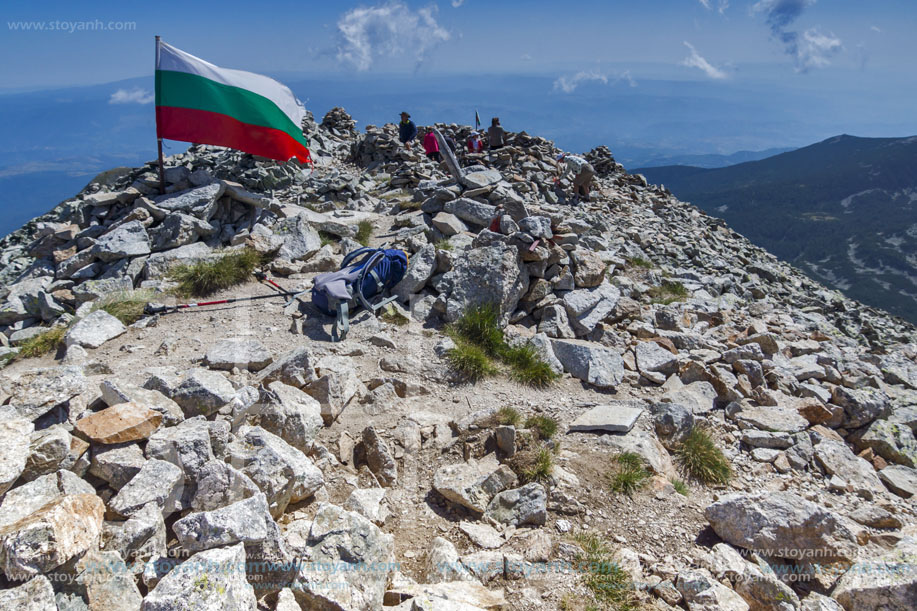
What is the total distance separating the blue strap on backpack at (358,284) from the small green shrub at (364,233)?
2459 millimetres

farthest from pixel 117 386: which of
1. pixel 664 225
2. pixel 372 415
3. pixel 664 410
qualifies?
pixel 664 225

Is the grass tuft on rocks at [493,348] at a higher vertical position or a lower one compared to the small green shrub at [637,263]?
lower

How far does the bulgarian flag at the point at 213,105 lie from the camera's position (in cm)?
1195

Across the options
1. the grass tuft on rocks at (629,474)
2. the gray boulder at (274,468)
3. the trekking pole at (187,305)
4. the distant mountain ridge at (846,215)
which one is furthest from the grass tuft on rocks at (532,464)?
the distant mountain ridge at (846,215)

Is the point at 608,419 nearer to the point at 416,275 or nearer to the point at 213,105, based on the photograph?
the point at 416,275

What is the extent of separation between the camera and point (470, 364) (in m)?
7.29

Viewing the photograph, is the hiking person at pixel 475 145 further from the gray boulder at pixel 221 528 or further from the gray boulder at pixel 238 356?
the gray boulder at pixel 221 528

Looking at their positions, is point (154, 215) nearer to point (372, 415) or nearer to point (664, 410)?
point (372, 415)

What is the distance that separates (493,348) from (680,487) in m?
3.31

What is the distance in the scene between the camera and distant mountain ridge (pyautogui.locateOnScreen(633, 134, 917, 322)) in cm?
9688

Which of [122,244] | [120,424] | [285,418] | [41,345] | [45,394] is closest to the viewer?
[120,424]

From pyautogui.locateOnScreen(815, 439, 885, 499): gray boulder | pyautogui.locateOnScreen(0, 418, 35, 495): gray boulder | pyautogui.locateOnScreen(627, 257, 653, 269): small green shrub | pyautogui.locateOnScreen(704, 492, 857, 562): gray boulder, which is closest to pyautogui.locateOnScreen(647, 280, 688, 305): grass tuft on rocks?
pyautogui.locateOnScreen(627, 257, 653, 269): small green shrub

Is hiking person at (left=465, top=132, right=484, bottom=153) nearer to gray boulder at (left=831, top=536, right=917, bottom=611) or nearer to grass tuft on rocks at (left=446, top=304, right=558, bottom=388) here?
grass tuft on rocks at (left=446, top=304, right=558, bottom=388)

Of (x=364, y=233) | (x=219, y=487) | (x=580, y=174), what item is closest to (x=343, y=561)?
(x=219, y=487)
